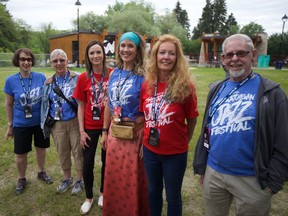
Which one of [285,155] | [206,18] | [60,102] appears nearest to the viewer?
[285,155]

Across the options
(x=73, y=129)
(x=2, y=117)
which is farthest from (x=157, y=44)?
(x=2, y=117)

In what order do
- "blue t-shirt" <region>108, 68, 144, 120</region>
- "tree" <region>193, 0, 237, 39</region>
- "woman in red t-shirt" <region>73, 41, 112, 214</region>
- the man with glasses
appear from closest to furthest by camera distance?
the man with glasses, "blue t-shirt" <region>108, 68, 144, 120</region>, "woman in red t-shirt" <region>73, 41, 112, 214</region>, "tree" <region>193, 0, 237, 39</region>

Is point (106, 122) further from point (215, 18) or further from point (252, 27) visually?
point (252, 27)

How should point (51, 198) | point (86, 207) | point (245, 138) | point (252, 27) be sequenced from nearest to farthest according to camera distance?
point (245, 138) < point (86, 207) < point (51, 198) < point (252, 27)

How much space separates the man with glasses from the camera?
177 centimetres

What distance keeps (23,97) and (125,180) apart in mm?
1848

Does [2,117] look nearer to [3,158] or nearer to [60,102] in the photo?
[3,158]

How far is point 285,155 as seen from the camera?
176cm

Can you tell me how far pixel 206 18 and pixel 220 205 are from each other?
70.9 m

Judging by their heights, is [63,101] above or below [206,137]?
above

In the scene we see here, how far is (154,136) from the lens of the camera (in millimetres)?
2342

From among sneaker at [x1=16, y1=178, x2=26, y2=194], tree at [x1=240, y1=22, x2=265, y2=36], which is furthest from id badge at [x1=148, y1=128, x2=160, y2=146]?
tree at [x1=240, y1=22, x2=265, y2=36]

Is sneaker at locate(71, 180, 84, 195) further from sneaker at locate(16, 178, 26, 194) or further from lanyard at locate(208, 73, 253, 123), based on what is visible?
lanyard at locate(208, 73, 253, 123)

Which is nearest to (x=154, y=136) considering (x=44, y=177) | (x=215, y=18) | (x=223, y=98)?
(x=223, y=98)
